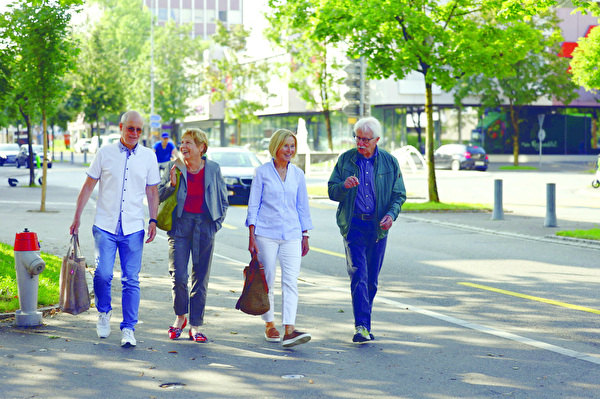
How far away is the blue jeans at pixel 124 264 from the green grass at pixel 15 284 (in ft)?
4.95

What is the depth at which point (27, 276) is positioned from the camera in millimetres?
7137

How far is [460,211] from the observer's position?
65.4 ft

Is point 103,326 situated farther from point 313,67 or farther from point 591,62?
point 313,67

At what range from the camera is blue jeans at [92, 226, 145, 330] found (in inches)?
257

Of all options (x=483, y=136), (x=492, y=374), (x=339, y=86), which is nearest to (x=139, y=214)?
(x=492, y=374)

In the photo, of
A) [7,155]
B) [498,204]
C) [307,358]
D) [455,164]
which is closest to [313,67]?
[455,164]

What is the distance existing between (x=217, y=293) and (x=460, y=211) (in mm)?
11964

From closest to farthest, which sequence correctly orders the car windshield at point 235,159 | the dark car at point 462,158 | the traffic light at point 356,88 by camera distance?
the traffic light at point 356,88, the car windshield at point 235,159, the dark car at point 462,158

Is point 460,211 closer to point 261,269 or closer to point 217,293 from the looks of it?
point 217,293

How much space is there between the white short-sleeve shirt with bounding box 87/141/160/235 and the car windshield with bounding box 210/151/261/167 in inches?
637

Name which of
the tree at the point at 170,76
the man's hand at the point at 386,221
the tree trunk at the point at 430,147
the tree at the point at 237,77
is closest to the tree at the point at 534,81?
the tree at the point at 237,77

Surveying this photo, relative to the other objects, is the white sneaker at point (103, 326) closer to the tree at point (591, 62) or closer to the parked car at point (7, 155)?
the tree at point (591, 62)

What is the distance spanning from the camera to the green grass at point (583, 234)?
557 inches

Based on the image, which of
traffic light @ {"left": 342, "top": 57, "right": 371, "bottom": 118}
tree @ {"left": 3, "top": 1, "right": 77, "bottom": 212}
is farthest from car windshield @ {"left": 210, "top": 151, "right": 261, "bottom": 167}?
tree @ {"left": 3, "top": 1, "right": 77, "bottom": 212}
